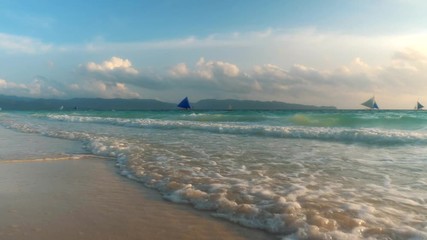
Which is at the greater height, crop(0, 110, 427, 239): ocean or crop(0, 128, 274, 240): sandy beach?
crop(0, 110, 427, 239): ocean

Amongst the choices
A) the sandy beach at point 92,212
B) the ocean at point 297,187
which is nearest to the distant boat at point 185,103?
the ocean at point 297,187

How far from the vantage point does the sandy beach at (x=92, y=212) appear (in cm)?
343

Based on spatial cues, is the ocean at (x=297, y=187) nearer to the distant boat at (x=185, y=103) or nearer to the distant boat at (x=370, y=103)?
the distant boat at (x=185, y=103)

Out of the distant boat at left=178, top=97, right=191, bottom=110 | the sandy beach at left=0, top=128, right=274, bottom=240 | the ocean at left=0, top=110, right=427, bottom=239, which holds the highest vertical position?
the distant boat at left=178, top=97, right=191, bottom=110

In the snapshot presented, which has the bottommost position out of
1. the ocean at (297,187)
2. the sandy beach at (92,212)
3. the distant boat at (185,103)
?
the sandy beach at (92,212)

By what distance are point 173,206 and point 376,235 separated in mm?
2399

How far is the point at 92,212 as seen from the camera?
404cm

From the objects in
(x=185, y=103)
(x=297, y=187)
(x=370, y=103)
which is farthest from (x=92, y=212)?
(x=370, y=103)

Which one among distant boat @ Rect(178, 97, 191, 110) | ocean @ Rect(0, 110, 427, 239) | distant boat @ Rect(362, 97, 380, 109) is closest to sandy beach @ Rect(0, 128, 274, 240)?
ocean @ Rect(0, 110, 427, 239)

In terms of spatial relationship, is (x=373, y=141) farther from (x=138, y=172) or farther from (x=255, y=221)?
(x=255, y=221)

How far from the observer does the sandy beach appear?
3.43m

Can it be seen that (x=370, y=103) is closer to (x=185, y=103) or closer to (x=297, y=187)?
(x=185, y=103)

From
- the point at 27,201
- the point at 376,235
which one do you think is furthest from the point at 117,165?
the point at 376,235

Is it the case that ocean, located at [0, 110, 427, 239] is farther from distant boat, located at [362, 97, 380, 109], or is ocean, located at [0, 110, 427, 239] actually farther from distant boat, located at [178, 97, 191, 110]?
distant boat, located at [362, 97, 380, 109]
